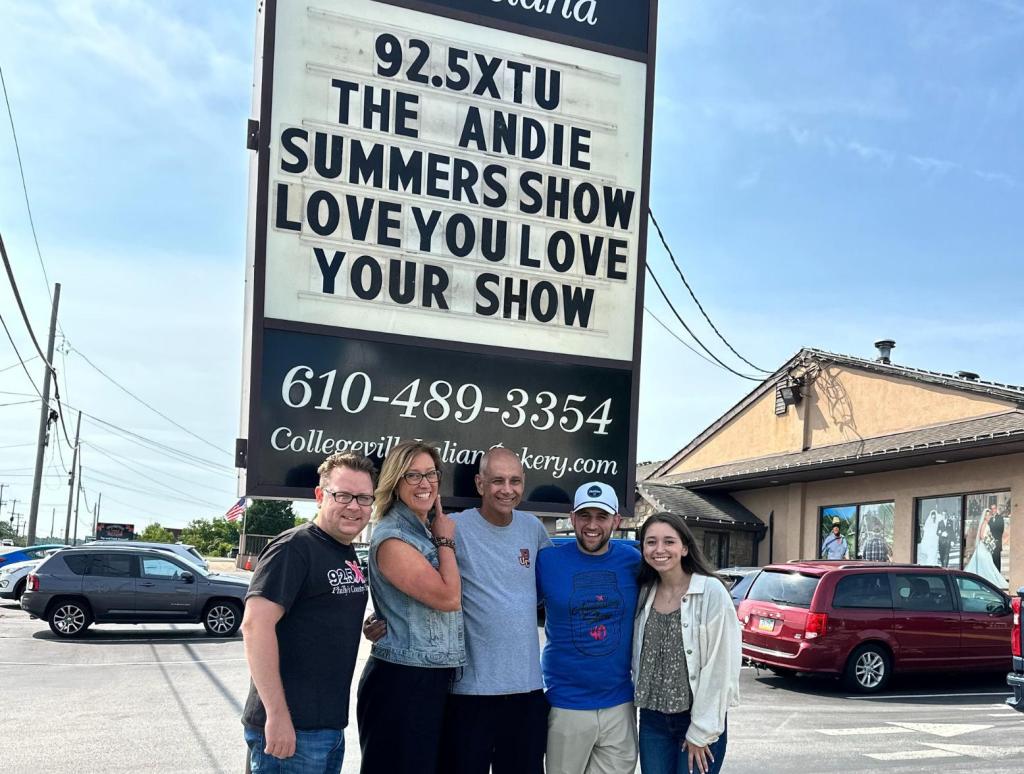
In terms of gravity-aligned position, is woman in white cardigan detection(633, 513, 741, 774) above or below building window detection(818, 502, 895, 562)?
above

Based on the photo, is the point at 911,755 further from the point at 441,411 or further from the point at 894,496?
the point at 894,496

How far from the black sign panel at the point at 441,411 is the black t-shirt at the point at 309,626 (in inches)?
35.4

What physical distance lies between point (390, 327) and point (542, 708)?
170 centimetres

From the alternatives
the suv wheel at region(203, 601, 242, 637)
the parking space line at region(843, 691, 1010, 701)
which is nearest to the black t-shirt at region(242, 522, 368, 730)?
the parking space line at region(843, 691, 1010, 701)

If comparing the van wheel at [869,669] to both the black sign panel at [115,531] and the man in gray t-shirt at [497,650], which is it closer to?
the man in gray t-shirt at [497,650]

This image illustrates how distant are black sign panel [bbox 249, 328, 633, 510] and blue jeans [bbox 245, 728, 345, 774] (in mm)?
1145

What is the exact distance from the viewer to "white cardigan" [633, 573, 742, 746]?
3803mm

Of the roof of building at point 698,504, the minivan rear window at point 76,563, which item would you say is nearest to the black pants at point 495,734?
Result: the minivan rear window at point 76,563

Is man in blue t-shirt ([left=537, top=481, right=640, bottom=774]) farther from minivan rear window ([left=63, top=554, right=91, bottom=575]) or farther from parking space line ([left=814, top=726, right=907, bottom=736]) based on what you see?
minivan rear window ([left=63, top=554, right=91, bottom=575])

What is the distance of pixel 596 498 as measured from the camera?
4.00m

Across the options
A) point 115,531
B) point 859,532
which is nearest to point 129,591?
point 859,532

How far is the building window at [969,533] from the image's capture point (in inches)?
695

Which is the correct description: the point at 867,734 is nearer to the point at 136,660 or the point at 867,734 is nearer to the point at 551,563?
the point at 551,563

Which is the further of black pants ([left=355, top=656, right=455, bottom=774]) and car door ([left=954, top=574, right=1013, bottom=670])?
car door ([left=954, top=574, right=1013, bottom=670])
